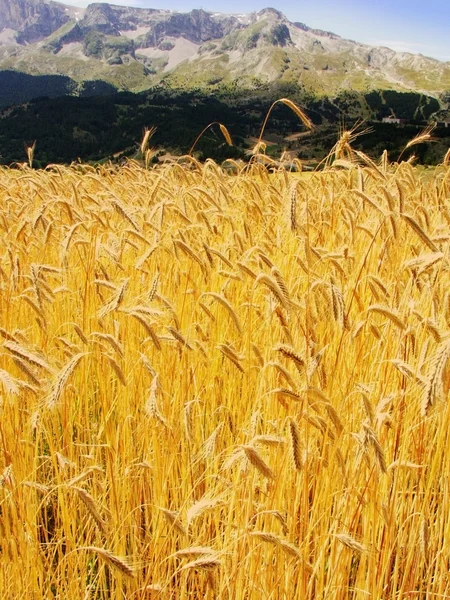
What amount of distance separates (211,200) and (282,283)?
1.96 metres

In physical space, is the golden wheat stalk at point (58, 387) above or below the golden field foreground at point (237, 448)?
above

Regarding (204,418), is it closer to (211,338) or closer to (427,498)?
(211,338)

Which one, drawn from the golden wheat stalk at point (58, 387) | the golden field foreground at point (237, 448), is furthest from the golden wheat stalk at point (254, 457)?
the golden wheat stalk at point (58, 387)

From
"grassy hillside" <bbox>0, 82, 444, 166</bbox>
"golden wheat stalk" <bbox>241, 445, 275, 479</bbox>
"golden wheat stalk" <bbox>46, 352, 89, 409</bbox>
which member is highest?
"grassy hillside" <bbox>0, 82, 444, 166</bbox>

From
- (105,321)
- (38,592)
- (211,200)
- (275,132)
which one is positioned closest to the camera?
(38,592)

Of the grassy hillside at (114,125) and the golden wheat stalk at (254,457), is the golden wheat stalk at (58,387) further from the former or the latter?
the grassy hillside at (114,125)

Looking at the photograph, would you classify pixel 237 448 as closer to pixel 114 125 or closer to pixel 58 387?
pixel 58 387

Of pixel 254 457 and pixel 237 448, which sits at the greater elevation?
pixel 254 457

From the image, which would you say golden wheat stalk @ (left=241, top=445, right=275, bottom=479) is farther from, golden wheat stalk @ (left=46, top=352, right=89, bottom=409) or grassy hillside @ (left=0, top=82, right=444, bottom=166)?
grassy hillside @ (left=0, top=82, right=444, bottom=166)

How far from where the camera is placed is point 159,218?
2713 millimetres

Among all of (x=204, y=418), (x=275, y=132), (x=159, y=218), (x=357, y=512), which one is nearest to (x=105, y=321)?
(x=204, y=418)

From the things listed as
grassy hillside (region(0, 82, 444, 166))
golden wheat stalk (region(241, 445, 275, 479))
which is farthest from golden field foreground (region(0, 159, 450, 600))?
grassy hillside (region(0, 82, 444, 166))

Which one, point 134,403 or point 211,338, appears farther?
point 211,338

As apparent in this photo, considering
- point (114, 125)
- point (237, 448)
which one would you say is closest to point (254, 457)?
point (237, 448)
